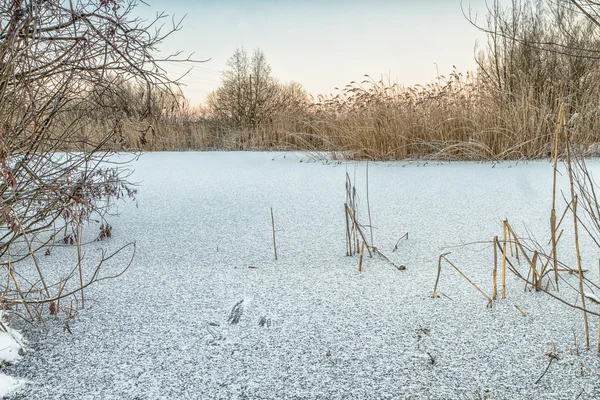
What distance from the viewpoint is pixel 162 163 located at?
12.0 feet

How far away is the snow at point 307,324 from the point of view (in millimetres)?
574

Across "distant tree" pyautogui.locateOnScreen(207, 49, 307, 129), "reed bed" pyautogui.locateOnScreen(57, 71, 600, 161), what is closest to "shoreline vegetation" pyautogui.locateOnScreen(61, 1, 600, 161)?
"reed bed" pyautogui.locateOnScreen(57, 71, 600, 161)

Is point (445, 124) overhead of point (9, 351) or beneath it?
overhead

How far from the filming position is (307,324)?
2.42 ft

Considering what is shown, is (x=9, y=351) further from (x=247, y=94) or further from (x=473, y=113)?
(x=247, y=94)

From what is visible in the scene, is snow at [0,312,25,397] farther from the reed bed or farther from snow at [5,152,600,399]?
the reed bed

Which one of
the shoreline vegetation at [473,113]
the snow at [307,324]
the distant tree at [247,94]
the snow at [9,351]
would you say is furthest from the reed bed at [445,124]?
the distant tree at [247,94]

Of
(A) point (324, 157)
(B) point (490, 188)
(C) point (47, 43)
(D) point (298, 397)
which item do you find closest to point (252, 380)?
(D) point (298, 397)

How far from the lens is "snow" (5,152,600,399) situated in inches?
22.6

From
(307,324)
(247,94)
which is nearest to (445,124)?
(307,324)

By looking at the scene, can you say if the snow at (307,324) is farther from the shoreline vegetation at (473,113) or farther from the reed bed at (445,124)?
the reed bed at (445,124)

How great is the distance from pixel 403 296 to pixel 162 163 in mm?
3192

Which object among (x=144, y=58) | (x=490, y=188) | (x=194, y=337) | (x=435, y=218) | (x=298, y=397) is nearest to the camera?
(x=298, y=397)

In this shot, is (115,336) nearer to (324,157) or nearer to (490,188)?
(490,188)
